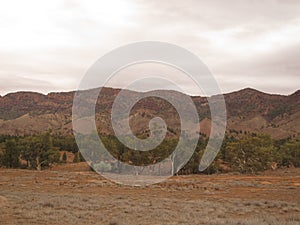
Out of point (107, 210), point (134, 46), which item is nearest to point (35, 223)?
point (107, 210)

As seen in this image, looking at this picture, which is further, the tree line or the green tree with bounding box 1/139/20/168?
the green tree with bounding box 1/139/20/168

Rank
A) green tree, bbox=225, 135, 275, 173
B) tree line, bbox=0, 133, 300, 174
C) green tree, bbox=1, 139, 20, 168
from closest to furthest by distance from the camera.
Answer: green tree, bbox=225, 135, 275, 173 < tree line, bbox=0, 133, 300, 174 < green tree, bbox=1, 139, 20, 168

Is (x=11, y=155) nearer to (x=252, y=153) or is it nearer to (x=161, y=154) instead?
(x=161, y=154)

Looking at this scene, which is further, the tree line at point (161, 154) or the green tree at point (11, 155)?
the green tree at point (11, 155)

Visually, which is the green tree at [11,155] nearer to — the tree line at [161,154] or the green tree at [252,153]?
the tree line at [161,154]

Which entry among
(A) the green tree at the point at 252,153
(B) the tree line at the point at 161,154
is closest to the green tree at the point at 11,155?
(B) the tree line at the point at 161,154

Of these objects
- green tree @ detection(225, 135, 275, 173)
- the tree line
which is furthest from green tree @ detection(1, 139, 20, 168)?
green tree @ detection(225, 135, 275, 173)

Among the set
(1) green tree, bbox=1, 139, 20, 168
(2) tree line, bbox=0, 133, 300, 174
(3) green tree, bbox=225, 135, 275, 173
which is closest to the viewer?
(3) green tree, bbox=225, 135, 275, 173

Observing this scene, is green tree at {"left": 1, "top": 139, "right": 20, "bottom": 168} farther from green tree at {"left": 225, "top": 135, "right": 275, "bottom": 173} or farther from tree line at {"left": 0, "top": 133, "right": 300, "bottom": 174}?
green tree at {"left": 225, "top": 135, "right": 275, "bottom": 173}

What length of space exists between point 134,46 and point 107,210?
1573cm

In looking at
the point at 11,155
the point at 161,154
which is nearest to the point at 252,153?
the point at 161,154

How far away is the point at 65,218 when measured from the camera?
56.7ft

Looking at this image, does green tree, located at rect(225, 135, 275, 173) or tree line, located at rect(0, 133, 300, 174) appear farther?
tree line, located at rect(0, 133, 300, 174)

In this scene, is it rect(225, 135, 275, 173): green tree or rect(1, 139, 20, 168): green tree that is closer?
rect(225, 135, 275, 173): green tree
